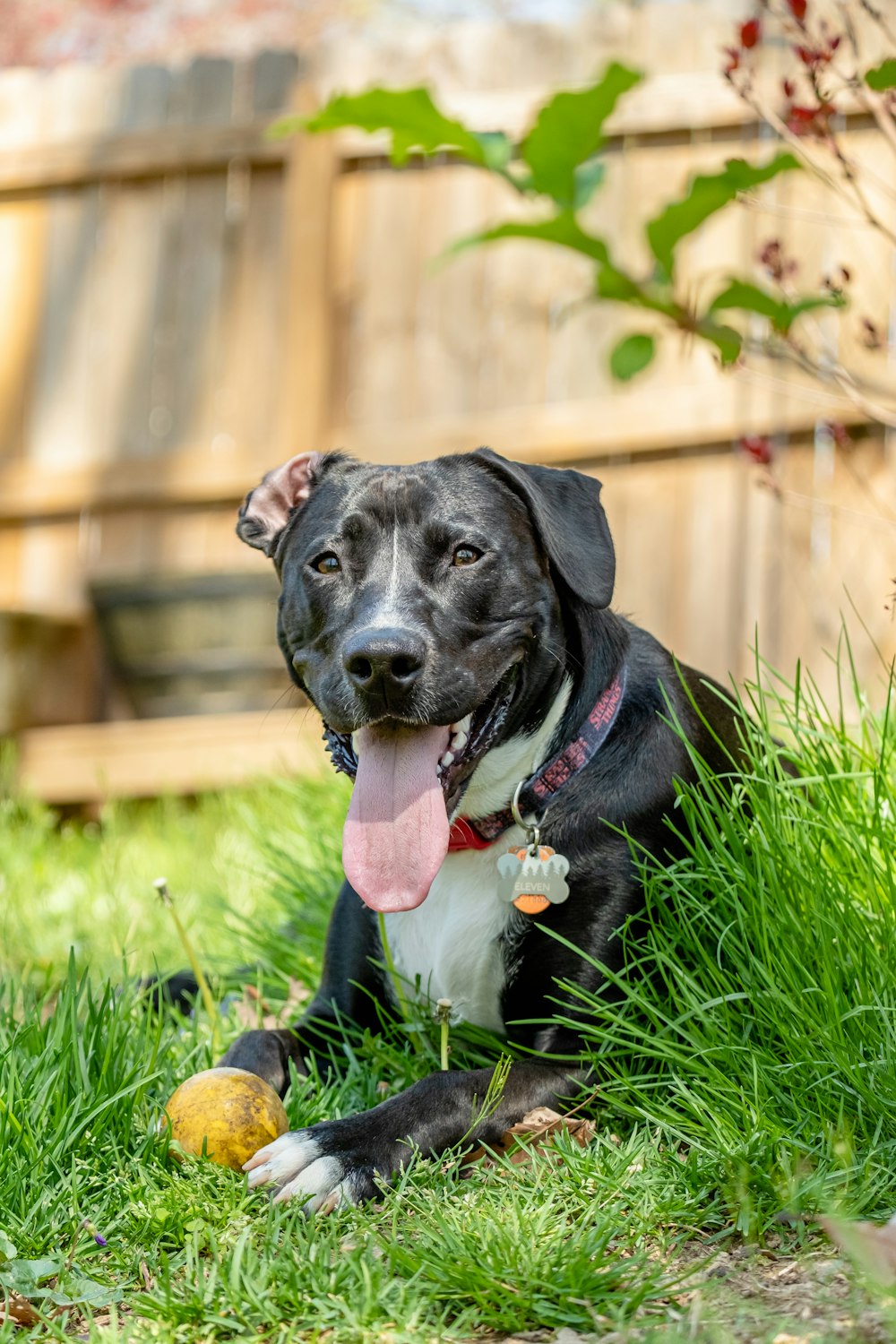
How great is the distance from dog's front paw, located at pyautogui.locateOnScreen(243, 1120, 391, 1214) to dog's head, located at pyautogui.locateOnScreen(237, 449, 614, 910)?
1.34 ft

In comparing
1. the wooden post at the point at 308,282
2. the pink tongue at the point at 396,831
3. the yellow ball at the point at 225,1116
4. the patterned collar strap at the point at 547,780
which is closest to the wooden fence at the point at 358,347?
the wooden post at the point at 308,282

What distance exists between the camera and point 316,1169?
7.45ft

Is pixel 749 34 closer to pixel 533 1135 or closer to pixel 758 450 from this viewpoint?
pixel 758 450

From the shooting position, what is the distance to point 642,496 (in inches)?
239

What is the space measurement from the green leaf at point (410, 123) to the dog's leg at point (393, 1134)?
192 cm

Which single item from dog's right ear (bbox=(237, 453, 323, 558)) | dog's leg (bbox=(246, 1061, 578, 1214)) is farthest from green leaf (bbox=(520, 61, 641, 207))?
dog's leg (bbox=(246, 1061, 578, 1214))

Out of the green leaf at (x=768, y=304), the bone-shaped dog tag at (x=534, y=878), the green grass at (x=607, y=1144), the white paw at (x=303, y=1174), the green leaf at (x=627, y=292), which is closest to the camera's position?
the green grass at (x=607, y=1144)

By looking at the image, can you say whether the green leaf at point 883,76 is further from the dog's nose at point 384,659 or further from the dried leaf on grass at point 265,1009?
the dried leaf on grass at point 265,1009

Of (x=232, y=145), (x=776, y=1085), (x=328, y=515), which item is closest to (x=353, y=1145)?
(x=776, y=1085)

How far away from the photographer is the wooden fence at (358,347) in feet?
19.4

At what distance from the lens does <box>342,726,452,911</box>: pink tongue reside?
2.53 metres

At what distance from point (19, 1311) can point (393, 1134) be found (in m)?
0.65

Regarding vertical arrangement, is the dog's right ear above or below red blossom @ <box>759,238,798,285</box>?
below

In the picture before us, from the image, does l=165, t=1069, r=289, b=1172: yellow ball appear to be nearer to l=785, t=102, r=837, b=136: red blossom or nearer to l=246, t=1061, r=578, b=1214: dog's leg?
l=246, t=1061, r=578, b=1214: dog's leg
